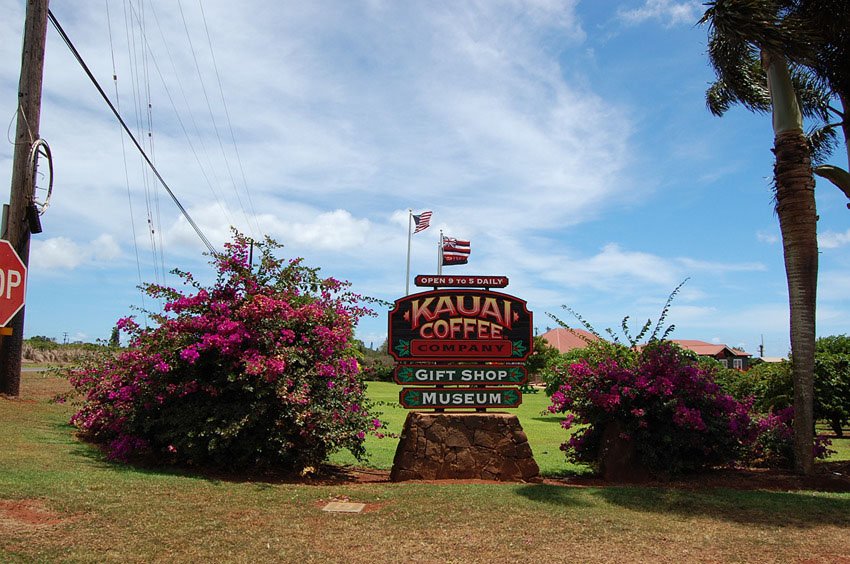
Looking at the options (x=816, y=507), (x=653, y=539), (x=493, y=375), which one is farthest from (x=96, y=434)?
(x=816, y=507)

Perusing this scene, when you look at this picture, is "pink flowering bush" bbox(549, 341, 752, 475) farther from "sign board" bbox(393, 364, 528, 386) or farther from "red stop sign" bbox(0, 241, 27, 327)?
"red stop sign" bbox(0, 241, 27, 327)

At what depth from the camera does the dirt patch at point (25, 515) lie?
5.87 meters

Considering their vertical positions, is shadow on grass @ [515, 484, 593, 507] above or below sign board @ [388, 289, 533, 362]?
below

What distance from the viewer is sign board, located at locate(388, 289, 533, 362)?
1111 centimetres

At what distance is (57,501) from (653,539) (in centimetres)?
610

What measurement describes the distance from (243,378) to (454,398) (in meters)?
3.56

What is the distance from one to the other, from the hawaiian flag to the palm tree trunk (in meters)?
18.4

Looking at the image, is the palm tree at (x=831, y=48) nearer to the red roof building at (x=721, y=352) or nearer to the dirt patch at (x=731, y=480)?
the dirt patch at (x=731, y=480)

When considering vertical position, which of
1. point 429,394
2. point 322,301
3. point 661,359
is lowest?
point 429,394

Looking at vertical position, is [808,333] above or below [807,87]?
below

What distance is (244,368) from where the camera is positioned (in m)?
9.80

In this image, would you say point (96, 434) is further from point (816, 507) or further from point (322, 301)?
point (816, 507)

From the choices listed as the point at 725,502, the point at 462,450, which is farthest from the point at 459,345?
the point at 725,502

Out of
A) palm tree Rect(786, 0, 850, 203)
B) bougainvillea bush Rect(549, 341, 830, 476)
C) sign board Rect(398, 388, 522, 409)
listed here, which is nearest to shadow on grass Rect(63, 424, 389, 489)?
sign board Rect(398, 388, 522, 409)
